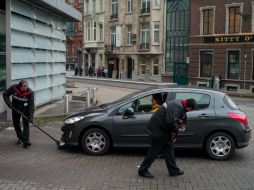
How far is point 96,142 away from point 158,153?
7.01 feet

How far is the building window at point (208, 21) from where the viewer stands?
3806 cm

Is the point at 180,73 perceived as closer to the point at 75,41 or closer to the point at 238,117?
the point at 75,41

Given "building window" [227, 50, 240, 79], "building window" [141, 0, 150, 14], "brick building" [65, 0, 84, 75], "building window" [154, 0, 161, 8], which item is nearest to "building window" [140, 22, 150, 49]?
"building window" [141, 0, 150, 14]

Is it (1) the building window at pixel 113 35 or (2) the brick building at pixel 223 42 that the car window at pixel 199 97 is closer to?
(2) the brick building at pixel 223 42

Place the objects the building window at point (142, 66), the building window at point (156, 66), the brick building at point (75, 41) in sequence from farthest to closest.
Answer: the brick building at point (75, 41)
the building window at point (142, 66)
the building window at point (156, 66)

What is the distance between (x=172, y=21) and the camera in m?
43.3

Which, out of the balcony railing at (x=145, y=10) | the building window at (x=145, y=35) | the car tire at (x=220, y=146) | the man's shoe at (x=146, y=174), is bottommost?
the man's shoe at (x=146, y=174)

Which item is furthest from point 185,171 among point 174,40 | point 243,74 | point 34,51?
point 174,40

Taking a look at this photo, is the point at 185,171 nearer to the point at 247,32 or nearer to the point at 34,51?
the point at 34,51

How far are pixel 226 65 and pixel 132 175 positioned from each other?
30112mm

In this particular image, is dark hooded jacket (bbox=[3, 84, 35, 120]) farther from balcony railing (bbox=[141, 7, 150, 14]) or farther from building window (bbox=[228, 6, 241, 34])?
balcony railing (bbox=[141, 7, 150, 14])

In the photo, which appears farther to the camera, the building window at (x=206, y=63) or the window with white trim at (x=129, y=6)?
the window with white trim at (x=129, y=6)

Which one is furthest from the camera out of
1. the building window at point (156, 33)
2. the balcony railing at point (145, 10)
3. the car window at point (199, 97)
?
the balcony railing at point (145, 10)

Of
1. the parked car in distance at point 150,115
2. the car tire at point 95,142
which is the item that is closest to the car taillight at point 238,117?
the parked car in distance at point 150,115
